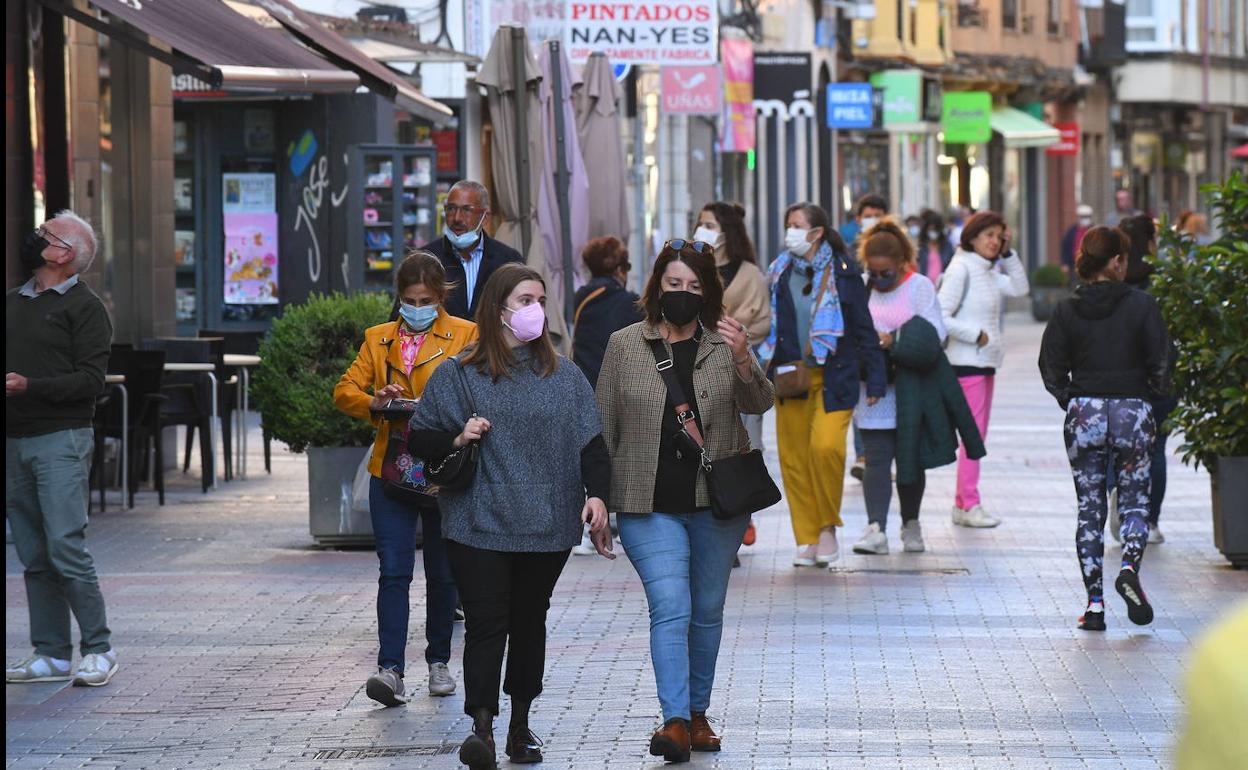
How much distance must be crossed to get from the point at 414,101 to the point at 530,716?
734cm

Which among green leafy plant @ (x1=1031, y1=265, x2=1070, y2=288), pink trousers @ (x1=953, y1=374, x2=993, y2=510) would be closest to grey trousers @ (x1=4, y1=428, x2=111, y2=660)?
pink trousers @ (x1=953, y1=374, x2=993, y2=510)

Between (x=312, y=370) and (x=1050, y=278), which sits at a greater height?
(x=1050, y=278)

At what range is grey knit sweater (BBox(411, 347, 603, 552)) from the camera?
632 centimetres

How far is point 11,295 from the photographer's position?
311 inches

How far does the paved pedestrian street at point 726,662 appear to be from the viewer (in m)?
6.84

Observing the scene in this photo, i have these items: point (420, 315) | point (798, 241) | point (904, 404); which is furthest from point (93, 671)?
point (904, 404)

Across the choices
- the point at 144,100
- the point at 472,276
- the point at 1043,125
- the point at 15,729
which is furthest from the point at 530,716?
the point at 1043,125

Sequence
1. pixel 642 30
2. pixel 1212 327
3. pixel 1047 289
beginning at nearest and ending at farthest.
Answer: pixel 1212 327 < pixel 642 30 < pixel 1047 289

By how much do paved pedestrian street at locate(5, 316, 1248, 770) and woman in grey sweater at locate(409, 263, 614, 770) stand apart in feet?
1.41

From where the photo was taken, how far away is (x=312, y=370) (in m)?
12.0

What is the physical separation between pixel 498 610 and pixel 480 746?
39 cm

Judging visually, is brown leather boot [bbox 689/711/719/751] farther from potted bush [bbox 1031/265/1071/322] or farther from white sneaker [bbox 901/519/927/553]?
potted bush [bbox 1031/265/1071/322]

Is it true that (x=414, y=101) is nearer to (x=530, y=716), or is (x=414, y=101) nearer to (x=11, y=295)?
(x=11, y=295)

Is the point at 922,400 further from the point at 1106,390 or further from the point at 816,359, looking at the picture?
the point at 1106,390
